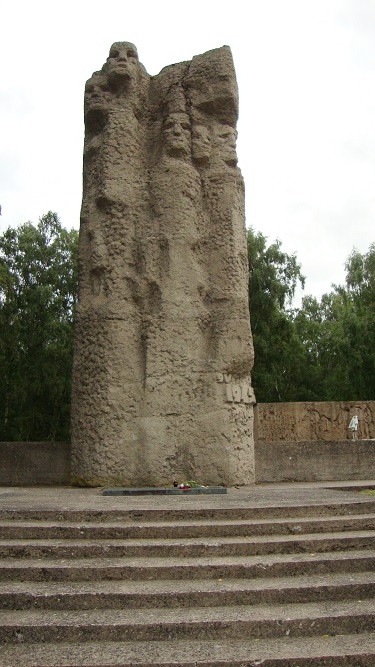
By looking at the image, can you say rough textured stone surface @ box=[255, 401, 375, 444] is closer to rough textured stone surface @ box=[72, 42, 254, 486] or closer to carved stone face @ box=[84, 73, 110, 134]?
rough textured stone surface @ box=[72, 42, 254, 486]

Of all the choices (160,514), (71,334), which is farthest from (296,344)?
(160,514)

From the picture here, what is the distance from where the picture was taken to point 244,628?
380cm

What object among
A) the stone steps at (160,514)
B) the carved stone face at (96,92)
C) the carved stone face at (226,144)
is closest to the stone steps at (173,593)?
the stone steps at (160,514)

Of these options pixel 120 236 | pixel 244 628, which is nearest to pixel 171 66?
pixel 120 236

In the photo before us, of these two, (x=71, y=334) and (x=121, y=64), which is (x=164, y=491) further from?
(x=71, y=334)

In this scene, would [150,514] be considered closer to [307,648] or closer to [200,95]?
[307,648]

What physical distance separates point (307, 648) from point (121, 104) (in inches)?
322

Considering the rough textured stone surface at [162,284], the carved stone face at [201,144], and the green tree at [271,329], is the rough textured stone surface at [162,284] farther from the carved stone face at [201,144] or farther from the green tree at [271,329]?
the green tree at [271,329]

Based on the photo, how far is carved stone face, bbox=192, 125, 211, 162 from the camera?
968 centimetres

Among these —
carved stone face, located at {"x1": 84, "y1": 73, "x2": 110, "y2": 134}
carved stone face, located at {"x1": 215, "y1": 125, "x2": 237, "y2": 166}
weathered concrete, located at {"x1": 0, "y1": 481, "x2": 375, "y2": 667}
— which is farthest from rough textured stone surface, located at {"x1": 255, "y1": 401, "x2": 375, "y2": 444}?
weathered concrete, located at {"x1": 0, "y1": 481, "x2": 375, "y2": 667}

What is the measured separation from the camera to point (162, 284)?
9.15 metres

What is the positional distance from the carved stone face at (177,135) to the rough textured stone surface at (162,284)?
2 centimetres

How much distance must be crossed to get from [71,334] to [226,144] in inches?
661

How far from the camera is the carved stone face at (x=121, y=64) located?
9672 millimetres
